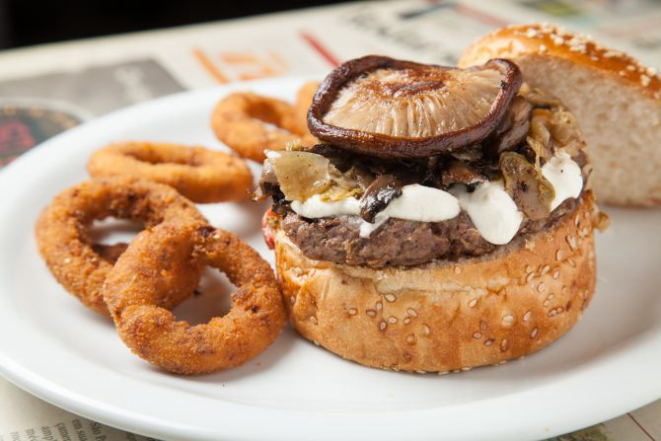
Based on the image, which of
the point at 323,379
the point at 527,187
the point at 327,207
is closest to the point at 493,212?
the point at 527,187

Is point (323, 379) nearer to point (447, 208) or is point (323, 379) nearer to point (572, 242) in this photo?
point (447, 208)

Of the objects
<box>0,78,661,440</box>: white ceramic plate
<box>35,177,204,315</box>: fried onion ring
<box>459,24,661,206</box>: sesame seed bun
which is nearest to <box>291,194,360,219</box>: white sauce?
<box>0,78,661,440</box>: white ceramic plate

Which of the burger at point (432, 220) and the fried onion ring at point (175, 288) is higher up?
the burger at point (432, 220)

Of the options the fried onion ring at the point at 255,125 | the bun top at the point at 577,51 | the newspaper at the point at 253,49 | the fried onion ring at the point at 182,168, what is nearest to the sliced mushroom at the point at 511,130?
the bun top at the point at 577,51

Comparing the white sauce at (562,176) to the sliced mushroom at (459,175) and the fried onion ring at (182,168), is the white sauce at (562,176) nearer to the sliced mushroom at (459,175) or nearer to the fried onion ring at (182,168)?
the sliced mushroom at (459,175)

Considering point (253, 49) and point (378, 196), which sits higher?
point (378, 196)

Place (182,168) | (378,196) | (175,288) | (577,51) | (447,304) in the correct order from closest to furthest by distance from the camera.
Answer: (378,196)
(447,304)
(175,288)
(577,51)
(182,168)
